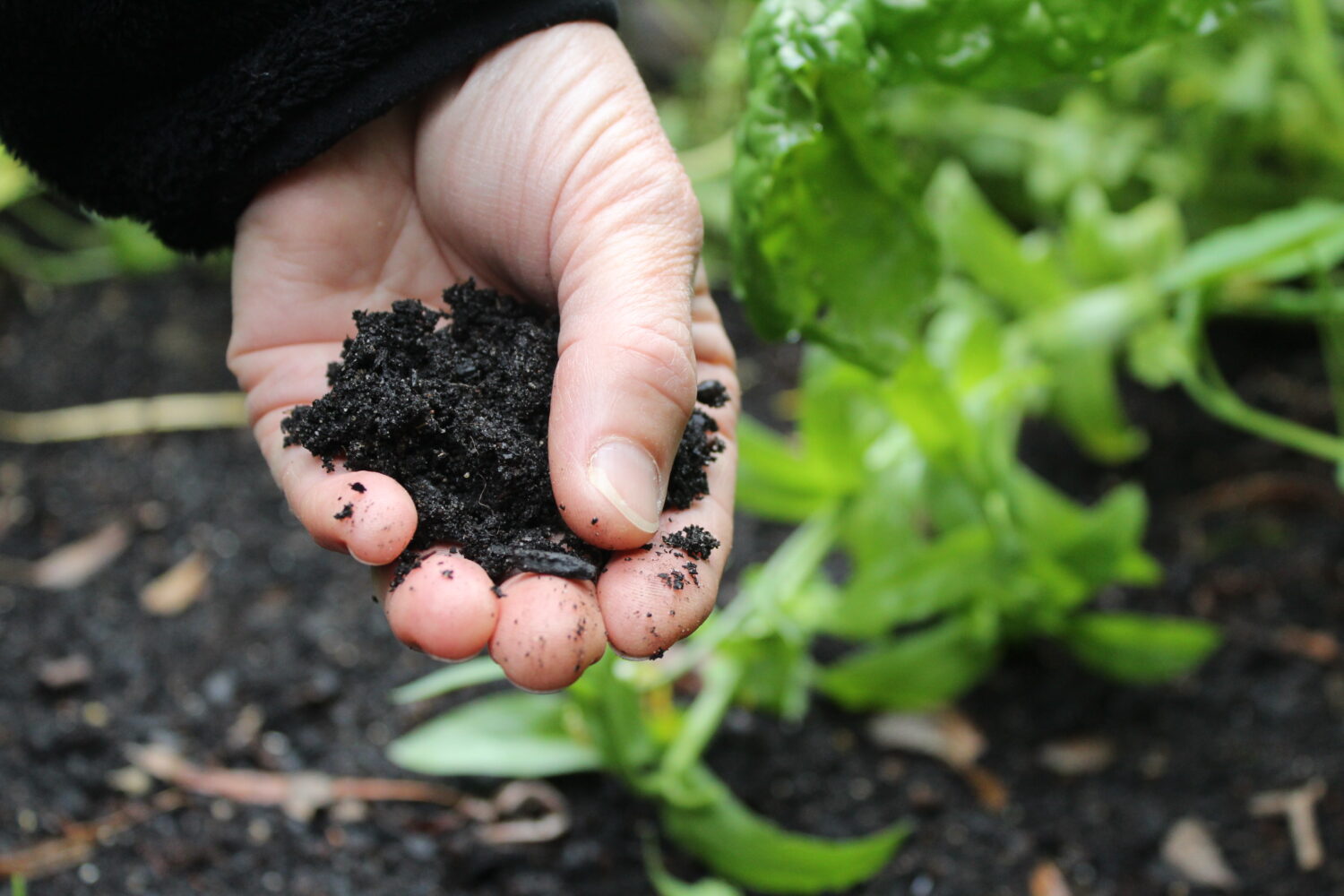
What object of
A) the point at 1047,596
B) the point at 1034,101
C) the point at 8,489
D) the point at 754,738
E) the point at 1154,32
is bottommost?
the point at 8,489

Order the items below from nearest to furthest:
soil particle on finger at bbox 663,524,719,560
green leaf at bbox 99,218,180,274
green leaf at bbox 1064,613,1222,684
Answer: soil particle on finger at bbox 663,524,719,560, green leaf at bbox 1064,613,1222,684, green leaf at bbox 99,218,180,274

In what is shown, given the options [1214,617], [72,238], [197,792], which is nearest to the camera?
[197,792]

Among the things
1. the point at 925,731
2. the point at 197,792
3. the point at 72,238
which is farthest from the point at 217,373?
the point at 925,731

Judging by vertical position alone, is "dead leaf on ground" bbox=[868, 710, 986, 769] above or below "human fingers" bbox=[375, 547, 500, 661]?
below

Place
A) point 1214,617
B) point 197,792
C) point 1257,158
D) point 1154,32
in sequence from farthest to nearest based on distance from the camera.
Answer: point 1257,158
point 1214,617
point 197,792
point 1154,32

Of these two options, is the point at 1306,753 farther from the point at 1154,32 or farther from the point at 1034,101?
the point at 1034,101

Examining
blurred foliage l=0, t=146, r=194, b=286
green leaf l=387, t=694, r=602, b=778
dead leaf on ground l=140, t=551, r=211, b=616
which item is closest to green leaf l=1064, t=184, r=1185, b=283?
green leaf l=387, t=694, r=602, b=778

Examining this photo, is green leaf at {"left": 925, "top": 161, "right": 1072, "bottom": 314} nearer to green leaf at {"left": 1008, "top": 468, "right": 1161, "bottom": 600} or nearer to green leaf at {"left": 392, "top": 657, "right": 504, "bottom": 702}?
green leaf at {"left": 1008, "top": 468, "right": 1161, "bottom": 600}
